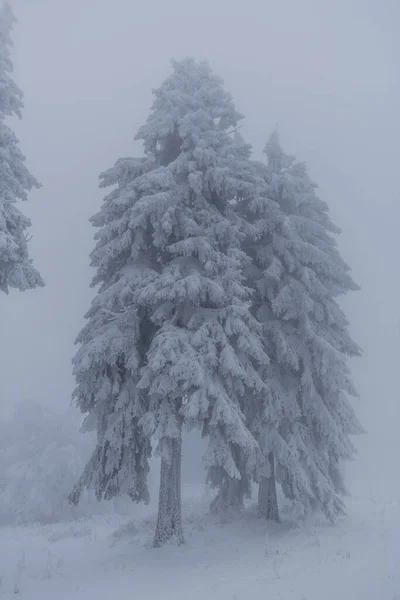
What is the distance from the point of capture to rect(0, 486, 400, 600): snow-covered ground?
9328 mm

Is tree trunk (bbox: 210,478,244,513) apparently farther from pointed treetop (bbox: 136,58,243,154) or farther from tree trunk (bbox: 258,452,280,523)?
pointed treetop (bbox: 136,58,243,154)

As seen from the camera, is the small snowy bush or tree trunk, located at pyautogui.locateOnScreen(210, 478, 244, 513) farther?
the small snowy bush

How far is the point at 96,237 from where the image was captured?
46.9 ft

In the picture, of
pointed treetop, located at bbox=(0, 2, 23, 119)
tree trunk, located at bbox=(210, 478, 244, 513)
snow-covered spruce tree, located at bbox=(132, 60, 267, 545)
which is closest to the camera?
snow-covered spruce tree, located at bbox=(132, 60, 267, 545)

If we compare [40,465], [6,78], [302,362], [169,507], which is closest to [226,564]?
[169,507]

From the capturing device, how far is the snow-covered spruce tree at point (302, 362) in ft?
46.9

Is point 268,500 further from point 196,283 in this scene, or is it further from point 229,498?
point 196,283

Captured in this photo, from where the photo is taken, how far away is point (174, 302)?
1348 centimetres

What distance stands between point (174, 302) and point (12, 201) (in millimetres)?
5096

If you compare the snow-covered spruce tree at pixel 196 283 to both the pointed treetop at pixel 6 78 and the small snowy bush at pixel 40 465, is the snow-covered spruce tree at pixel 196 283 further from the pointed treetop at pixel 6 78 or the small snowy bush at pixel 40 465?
the small snowy bush at pixel 40 465

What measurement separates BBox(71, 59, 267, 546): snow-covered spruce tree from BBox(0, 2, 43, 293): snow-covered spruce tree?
2233 mm

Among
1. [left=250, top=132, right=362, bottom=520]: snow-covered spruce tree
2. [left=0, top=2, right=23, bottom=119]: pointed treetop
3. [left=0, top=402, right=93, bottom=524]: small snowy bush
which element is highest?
[left=0, top=2, right=23, bottom=119]: pointed treetop

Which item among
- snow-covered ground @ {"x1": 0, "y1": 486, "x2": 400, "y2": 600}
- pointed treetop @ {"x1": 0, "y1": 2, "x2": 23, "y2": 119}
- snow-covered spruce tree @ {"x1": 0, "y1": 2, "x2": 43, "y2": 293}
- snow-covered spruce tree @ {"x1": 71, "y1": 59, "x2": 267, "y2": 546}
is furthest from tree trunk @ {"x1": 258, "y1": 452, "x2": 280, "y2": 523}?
pointed treetop @ {"x1": 0, "y1": 2, "x2": 23, "y2": 119}

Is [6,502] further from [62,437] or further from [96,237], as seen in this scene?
[96,237]
